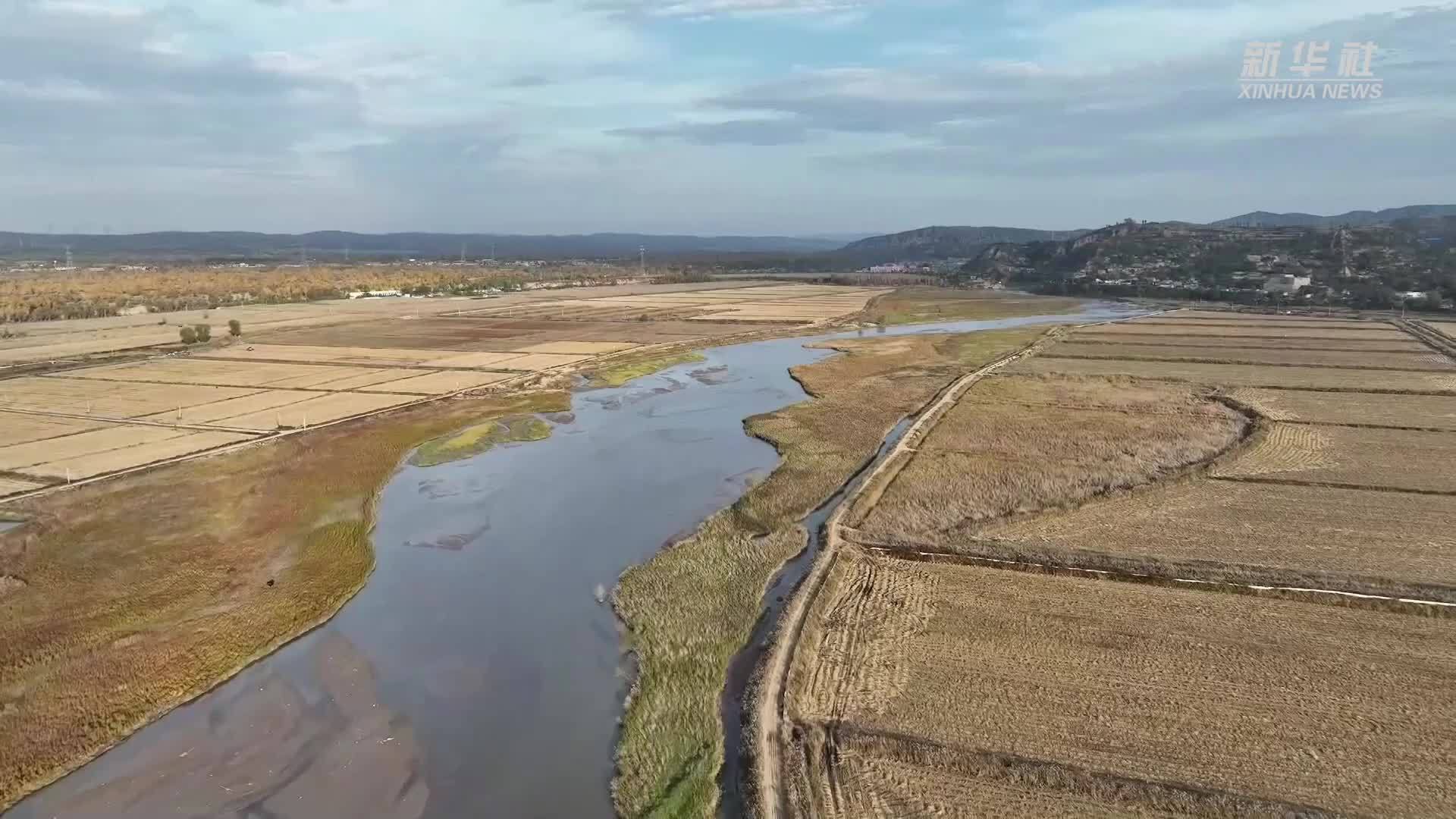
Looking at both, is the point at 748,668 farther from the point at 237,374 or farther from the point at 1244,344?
the point at 1244,344

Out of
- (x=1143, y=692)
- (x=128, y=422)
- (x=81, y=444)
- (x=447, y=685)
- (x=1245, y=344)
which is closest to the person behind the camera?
(x=1143, y=692)

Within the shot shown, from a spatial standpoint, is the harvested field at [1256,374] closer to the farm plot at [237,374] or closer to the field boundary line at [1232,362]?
the field boundary line at [1232,362]

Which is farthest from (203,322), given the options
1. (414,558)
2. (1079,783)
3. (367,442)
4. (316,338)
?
(1079,783)

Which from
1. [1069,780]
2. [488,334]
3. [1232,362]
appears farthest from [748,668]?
[488,334]

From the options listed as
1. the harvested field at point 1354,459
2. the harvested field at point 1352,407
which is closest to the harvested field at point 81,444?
the harvested field at point 1354,459

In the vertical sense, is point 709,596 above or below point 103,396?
below

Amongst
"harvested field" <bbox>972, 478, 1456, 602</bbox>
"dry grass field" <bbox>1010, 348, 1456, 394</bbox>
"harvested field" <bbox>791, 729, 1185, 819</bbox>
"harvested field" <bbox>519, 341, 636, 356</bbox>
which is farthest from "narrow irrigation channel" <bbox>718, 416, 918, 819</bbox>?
"harvested field" <bbox>519, 341, 636, 356</bbox>

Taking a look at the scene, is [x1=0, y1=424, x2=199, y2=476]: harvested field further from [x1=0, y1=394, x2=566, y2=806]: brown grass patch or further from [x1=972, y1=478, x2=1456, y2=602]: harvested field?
[x1=972, y1=478, x2=1456, y2=602]: harvested field
